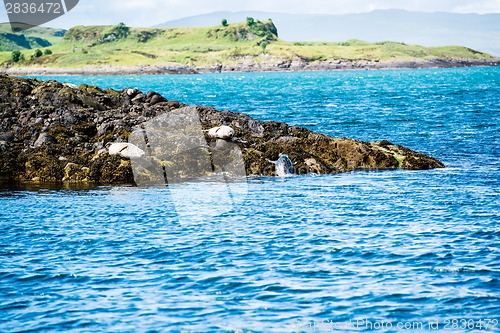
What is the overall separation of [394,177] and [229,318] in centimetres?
2154

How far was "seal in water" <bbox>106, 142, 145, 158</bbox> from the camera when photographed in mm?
36719

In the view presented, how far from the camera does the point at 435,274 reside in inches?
747

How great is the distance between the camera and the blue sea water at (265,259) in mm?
16078

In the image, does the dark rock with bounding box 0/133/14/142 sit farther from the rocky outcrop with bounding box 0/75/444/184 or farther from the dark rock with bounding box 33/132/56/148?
the dark rock with bounding box 33/132/56/148

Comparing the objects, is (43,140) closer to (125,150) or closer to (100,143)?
(100,143)

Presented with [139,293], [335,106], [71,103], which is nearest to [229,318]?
[139,293]

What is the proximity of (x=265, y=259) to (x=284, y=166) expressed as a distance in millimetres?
16585

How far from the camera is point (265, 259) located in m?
20.7

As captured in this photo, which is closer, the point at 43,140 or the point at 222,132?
the point at 43,140

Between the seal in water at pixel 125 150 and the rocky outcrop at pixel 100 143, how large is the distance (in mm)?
414

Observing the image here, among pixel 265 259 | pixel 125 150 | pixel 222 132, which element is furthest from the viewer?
pixel 222 132

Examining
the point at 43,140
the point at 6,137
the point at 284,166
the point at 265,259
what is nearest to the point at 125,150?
the point at 43,140

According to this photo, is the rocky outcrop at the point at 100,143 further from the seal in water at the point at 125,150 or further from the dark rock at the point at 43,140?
the seal in water at the point at 125,150

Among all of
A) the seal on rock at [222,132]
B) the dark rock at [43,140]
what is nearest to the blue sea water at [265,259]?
the seal on rock at [222,132]
